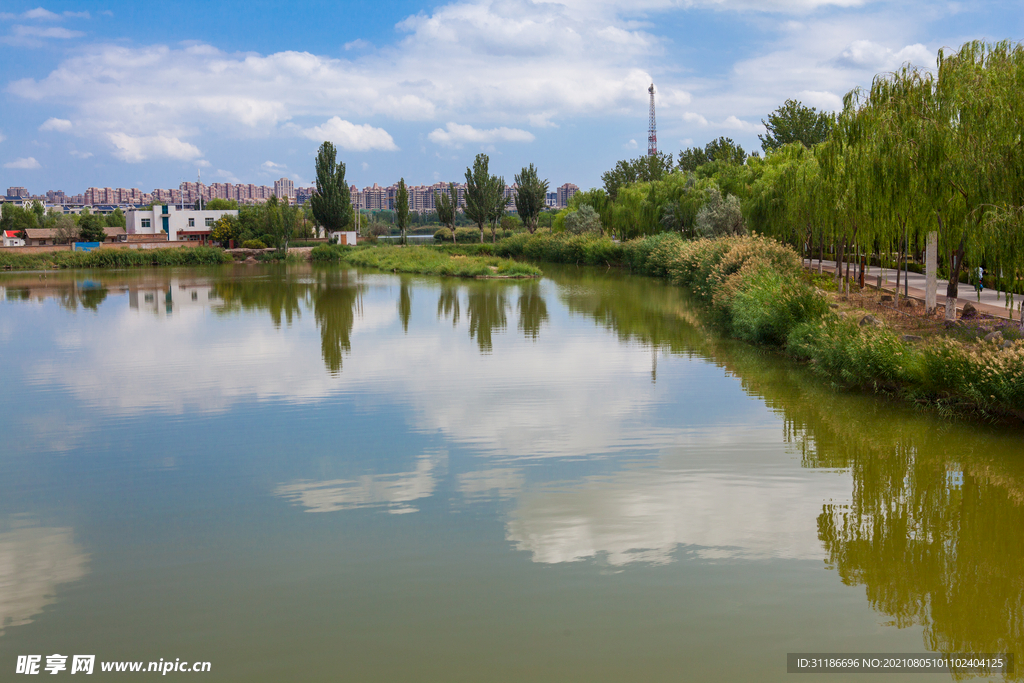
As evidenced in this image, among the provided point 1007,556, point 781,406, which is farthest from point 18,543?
point 781,406

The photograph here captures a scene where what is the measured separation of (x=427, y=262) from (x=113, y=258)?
25562 mm

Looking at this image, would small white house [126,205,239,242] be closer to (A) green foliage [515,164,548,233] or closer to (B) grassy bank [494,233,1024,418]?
(A) green foliage [515,164,548,233]

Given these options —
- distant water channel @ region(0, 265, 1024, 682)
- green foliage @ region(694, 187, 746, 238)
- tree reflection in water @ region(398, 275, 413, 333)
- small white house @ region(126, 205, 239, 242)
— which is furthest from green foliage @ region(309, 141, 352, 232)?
distant water channel @ region(0, 265, 1024, 682)

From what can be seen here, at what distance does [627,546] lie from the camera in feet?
23.3

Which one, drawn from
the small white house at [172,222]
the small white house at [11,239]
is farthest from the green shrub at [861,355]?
the small white house at [11,239]

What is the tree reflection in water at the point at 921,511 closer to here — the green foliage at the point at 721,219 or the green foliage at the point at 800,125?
the green foliage at the point at 721,219

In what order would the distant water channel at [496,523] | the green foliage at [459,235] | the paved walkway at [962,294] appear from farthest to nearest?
the green foliage at [459,235], the paved walkway at [962,294], the distant water channel at [496,523]

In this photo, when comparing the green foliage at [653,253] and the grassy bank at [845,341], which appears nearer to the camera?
the grassy bank at [845,341]

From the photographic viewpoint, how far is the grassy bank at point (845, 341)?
417 inches

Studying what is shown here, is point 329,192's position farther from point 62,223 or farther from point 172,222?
point 62,223

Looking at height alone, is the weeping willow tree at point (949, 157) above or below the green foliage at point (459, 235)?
below

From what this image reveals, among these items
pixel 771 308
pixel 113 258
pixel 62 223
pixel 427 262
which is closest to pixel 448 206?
pixel 427 262

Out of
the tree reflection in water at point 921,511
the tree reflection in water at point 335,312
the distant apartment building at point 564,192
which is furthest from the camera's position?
the distant apartment building at point 564,192

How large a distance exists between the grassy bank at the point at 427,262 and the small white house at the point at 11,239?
113ft
